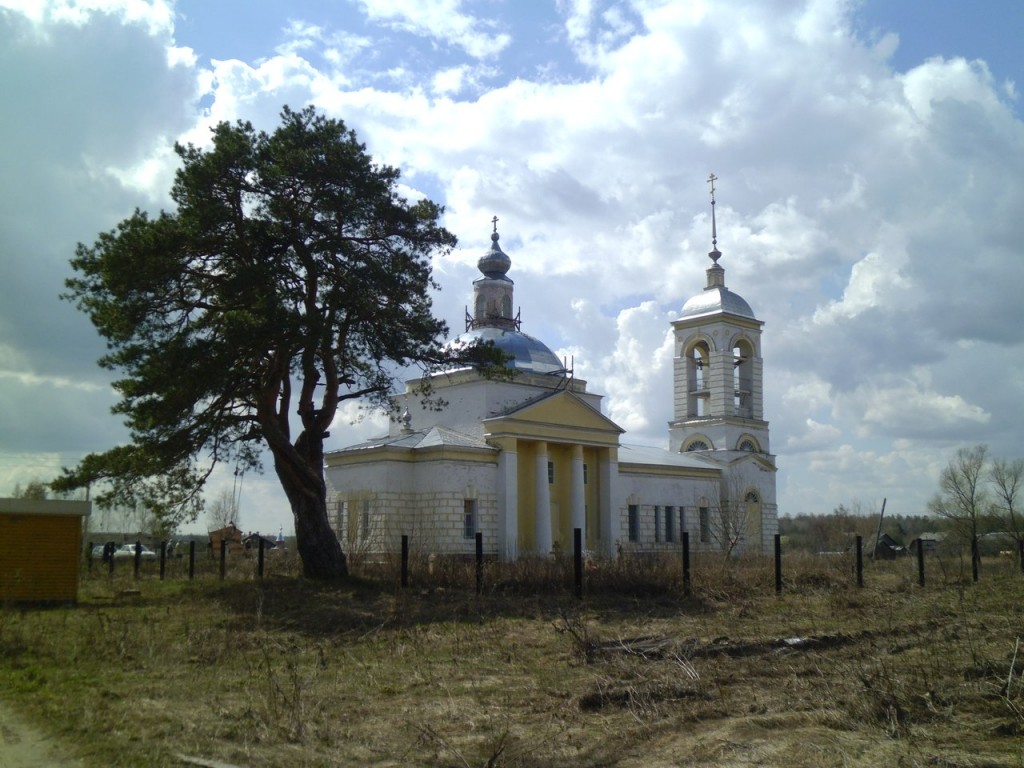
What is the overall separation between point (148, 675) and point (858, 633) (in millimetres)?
8466

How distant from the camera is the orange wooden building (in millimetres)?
17047

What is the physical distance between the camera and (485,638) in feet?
43.5

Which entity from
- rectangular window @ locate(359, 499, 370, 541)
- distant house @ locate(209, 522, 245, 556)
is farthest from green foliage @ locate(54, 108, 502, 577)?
distant house @ locate(209, 522, 245, 556)

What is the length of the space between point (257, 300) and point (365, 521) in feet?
44.4

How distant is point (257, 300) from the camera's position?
763 inches

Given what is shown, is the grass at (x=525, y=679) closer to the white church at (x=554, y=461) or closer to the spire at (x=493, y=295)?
the white church at (x=554, y=461)

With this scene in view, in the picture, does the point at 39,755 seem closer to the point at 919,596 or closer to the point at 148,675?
the point at 148,675

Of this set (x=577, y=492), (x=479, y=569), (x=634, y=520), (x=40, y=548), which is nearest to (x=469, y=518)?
(x=577, y=492)

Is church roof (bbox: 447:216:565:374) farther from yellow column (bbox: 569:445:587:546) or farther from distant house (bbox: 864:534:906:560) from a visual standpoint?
distant house (bbox: 864:534:906:560)

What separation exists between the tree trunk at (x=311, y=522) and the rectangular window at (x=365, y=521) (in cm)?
947

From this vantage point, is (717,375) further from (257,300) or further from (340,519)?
(257,300)

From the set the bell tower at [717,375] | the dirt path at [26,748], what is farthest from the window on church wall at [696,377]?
the dirt path at [26,748]

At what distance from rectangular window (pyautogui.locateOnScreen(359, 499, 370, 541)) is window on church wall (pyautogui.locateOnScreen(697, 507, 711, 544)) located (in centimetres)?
1546

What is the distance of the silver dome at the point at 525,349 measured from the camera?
121 feet
